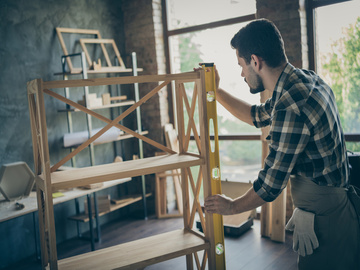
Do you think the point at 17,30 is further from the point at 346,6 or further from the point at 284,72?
the point at 346,6

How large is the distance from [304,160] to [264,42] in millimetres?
582

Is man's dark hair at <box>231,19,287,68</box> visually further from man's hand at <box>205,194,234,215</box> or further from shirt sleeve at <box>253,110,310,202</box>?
man's hand at <box>205,194,234,215</box>

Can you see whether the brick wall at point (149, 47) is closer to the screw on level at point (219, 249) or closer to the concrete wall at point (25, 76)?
the concrete wall at point (25, 76)

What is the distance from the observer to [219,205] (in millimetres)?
1906

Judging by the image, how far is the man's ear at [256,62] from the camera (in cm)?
183

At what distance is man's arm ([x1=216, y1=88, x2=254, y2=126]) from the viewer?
7.55 ft

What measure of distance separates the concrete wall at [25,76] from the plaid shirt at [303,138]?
2.84 metres

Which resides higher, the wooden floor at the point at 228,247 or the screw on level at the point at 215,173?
the screw on level at the point at 215,173

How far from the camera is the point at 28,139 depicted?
3.87 m

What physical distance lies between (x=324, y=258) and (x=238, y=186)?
8.09 ft

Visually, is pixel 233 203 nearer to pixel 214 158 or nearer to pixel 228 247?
pixel 214 158

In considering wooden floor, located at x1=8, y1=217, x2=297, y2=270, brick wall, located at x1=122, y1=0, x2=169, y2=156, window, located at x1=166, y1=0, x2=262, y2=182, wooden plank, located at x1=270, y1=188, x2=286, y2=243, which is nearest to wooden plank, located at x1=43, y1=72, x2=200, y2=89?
wooden floor, located at x1=8, y1=217, x2=297, y2=270

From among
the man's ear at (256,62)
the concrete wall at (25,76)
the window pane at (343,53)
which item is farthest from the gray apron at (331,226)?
the concrete wall at (25,76)

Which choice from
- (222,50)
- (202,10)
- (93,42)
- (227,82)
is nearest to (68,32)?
(93,42)
